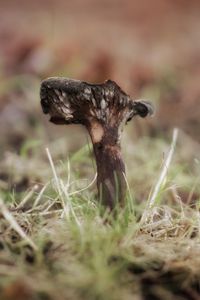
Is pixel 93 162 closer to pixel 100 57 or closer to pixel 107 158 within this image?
pixel 107 158

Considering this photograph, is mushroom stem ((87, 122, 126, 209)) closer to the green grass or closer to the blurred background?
the green grass

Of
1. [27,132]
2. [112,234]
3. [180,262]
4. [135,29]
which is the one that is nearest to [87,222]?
[112,234]

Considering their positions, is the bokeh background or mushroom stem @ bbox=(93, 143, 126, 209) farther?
the bokeh background

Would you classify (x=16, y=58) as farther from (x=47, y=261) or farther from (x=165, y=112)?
(x=47, y=261)

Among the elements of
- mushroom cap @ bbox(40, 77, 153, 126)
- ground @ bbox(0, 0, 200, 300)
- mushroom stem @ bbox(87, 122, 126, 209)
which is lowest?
ground @ bbox(0, 0, 200, 300)

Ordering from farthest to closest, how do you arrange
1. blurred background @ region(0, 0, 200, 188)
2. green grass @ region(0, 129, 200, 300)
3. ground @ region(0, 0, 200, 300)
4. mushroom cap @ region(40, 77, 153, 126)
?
blurred background @ region(0, 0, 200, 188), mushroom cap @ region(40, 77, 153, 126), ground @ region(0, 0, 200, 300), green grass @ region(0, 129, 200, 300)

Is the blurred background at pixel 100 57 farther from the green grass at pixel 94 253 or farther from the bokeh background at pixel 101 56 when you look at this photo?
the green grass at pixel 94 253

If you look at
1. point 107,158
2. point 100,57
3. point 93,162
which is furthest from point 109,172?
point 100,57

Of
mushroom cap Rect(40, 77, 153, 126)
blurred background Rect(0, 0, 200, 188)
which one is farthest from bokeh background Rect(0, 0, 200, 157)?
mushroom cap Rect(40, 77, 153, 126)
